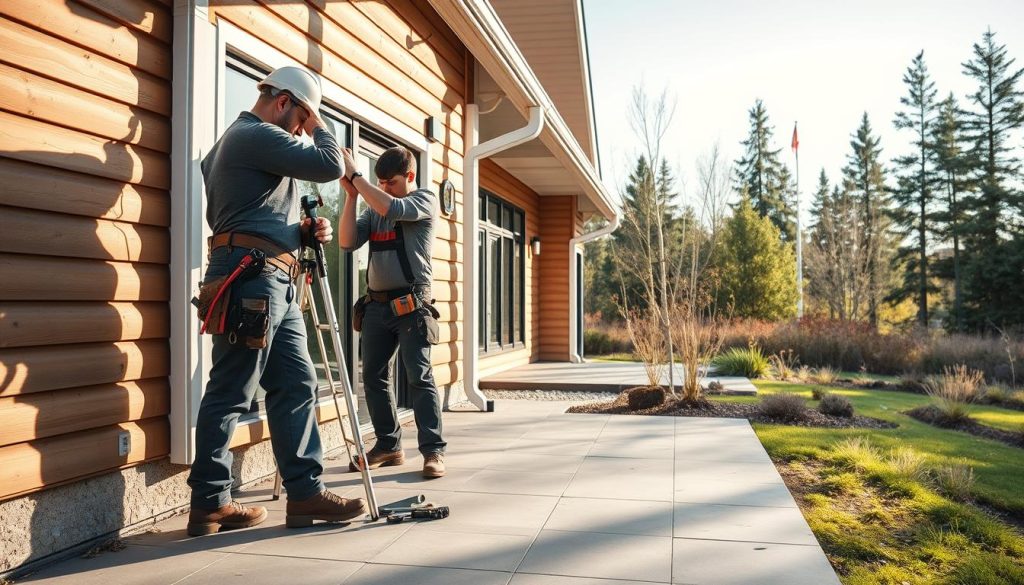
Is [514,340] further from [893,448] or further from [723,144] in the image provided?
[893,448]

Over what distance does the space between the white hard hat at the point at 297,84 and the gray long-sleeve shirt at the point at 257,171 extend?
0.13 metres

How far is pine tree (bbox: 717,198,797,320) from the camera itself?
88.5ft

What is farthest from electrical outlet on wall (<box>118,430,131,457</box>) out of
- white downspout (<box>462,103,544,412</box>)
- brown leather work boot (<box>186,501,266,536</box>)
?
white downspout (<box>462,103,544,412</box>)

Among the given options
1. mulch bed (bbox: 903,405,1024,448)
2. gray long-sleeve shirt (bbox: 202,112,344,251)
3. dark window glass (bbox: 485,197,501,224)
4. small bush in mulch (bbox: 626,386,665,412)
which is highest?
dark window glass (bbox: 485,197,501,224)

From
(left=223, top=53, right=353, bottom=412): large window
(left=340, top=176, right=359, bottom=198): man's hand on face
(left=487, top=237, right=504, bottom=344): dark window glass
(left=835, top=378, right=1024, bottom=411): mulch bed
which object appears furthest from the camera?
(left=835, top=378, right=1024, bottom=411): mulch bed

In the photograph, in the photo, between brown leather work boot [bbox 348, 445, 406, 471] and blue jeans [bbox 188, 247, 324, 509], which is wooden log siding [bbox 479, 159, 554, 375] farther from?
blue jeans [bbox 188, 247, 324, 509]

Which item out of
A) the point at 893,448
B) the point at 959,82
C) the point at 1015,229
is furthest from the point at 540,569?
the point at 959,82

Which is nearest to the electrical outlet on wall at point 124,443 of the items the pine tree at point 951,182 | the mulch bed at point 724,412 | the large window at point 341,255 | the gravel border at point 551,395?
the large window at point 341,255

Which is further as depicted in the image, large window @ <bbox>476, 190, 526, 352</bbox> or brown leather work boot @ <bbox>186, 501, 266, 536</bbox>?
large window @ <bbox>476, 190, 526, 352</bbox>

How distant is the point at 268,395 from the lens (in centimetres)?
302

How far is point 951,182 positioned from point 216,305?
34.3m

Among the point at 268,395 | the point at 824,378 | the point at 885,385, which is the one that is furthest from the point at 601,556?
the point at 885,385

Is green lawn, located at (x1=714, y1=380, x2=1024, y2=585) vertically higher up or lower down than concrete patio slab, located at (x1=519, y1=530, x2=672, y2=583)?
lower down

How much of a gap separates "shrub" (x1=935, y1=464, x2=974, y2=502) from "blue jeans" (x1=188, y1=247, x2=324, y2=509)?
10.5ft
